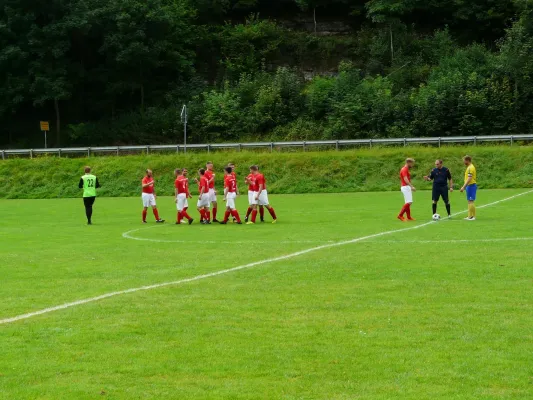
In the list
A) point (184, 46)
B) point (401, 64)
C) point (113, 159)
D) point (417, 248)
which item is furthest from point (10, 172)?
point (417, 248)

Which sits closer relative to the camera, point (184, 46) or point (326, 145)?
point (326, 145)

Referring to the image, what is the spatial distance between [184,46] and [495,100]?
89.2ft

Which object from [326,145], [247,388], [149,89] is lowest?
[247,388]

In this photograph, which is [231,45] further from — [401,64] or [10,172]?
[10,172]

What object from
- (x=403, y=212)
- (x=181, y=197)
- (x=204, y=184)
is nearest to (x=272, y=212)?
(x=204, y=184)

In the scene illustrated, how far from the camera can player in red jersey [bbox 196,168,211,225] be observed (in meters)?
28.7

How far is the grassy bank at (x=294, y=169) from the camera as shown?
47312mm

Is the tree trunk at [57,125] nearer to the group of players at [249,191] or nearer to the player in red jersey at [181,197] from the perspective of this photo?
the group of players at [249,191]

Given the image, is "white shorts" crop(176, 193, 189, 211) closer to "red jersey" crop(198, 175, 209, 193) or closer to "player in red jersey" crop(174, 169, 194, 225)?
"player in red jersey" crop(174, 169, 194, 225)

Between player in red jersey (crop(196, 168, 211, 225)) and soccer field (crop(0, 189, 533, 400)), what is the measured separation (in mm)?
6016

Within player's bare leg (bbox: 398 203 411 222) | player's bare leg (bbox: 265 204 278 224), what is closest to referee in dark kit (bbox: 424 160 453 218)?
player's bare leg (bbox: 398 203 411 222)

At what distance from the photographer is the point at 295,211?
111 ft

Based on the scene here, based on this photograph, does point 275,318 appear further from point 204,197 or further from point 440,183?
point 204,197

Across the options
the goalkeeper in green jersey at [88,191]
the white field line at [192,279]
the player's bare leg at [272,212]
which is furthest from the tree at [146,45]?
the white field line at [192,279]
